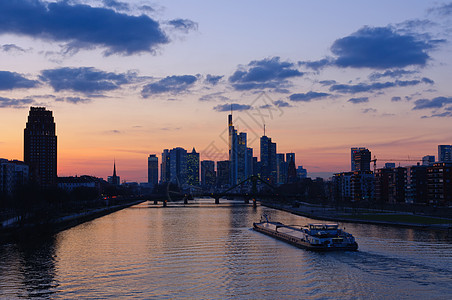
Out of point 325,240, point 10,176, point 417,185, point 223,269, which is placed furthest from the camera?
point 10,176

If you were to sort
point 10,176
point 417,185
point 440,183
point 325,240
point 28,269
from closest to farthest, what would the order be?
point 28,269
point 325,240
point 440,183
point 417,185
point 10,176

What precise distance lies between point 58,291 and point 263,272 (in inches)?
655

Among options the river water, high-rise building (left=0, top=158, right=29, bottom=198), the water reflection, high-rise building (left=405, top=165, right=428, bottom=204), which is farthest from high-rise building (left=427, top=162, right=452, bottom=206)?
high-rise building (left=0, top=158, right=29, bottom=198)

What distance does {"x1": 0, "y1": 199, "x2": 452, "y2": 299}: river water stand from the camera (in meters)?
37.3

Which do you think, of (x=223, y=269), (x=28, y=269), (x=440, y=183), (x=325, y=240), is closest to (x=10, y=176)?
(x=440, y=183)

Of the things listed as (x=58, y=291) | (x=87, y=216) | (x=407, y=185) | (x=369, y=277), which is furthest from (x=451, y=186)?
(x=58, y=291)

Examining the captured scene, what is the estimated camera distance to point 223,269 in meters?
46.7

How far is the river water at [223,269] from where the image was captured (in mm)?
37312

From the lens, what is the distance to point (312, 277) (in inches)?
1681

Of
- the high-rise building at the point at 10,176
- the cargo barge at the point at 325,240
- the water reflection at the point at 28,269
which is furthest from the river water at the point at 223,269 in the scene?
the high-rise building at the point at 10,176

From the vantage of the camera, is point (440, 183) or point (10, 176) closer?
point (440, 183)

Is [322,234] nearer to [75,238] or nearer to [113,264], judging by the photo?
[113,264]

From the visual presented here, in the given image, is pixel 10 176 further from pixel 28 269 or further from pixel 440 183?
pixel 28 269

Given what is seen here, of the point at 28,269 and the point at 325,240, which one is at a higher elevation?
the point at 325,240
